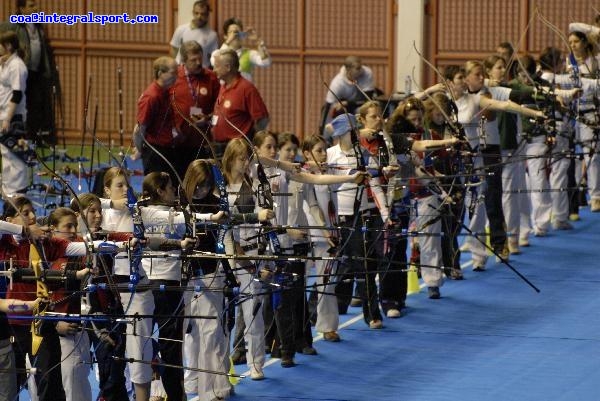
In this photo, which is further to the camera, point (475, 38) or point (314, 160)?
point (475, 38)

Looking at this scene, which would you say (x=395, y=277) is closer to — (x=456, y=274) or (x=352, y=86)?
(x=456, y=274)

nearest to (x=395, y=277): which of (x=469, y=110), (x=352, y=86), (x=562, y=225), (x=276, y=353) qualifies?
(x=276, y=353)

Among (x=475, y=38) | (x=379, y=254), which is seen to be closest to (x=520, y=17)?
(x=475, y=38)

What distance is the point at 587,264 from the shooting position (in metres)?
12.2

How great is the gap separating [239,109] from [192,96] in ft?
2.09

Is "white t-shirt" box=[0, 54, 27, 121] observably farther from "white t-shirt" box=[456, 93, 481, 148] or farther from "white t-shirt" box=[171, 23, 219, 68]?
"white t-shirt" box=[456, 93, 481, 148]

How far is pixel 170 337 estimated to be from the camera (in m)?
7.63

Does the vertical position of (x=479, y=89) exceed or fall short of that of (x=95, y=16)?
it falls short

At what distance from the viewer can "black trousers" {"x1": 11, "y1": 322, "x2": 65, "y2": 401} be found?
22.8 ft

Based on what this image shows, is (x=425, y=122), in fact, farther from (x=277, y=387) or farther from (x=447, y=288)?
(x=277, y=387)

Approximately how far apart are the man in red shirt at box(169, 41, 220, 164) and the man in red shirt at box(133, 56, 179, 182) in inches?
4.3

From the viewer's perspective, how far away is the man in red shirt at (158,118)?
11.2m

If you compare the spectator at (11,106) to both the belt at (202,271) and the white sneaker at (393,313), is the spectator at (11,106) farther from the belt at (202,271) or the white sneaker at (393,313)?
the belt at (202,271)

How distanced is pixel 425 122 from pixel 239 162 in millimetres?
2903
